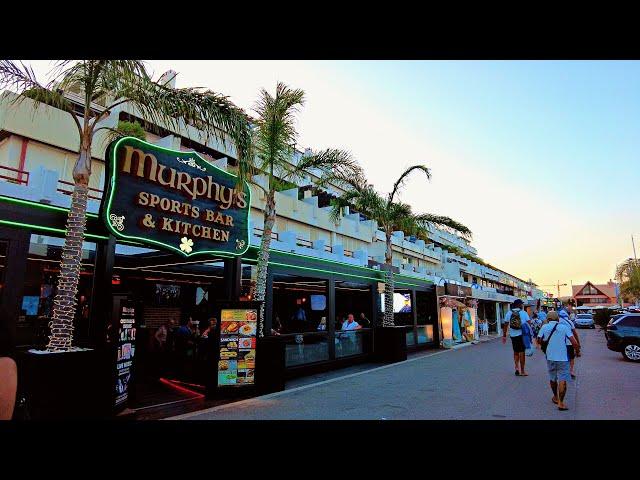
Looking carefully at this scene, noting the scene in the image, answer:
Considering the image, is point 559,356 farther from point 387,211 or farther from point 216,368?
point 387,211

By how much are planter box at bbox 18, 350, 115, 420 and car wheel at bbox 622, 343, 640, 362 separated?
51.2 feet

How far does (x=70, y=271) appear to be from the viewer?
626 centimetres

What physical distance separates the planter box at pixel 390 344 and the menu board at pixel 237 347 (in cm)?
A: 663

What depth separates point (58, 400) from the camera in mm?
5730

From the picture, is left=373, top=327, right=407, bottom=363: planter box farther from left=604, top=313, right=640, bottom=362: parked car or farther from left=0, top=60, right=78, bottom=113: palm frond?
left=0, top=60, right=78, bottom=113: palm frond

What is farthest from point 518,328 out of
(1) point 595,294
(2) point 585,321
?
(1) point 595,294

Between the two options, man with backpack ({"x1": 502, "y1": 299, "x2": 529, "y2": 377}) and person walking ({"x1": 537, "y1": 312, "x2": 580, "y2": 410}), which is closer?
person walking ({"x1": 537, "y1": 312, "x2": 580, "y2": 410})

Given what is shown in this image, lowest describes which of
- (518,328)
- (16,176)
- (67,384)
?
(67,384)

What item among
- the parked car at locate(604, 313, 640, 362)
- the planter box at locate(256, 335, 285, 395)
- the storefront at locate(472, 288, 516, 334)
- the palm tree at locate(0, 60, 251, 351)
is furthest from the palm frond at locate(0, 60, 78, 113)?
the storefront at locate(472, 288, 516, 334)

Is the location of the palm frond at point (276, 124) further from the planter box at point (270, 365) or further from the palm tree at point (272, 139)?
the planter box at point (270, 365)

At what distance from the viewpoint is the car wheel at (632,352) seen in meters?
13.8

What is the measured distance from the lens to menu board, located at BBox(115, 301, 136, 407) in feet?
21.8

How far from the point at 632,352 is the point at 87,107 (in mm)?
17049
